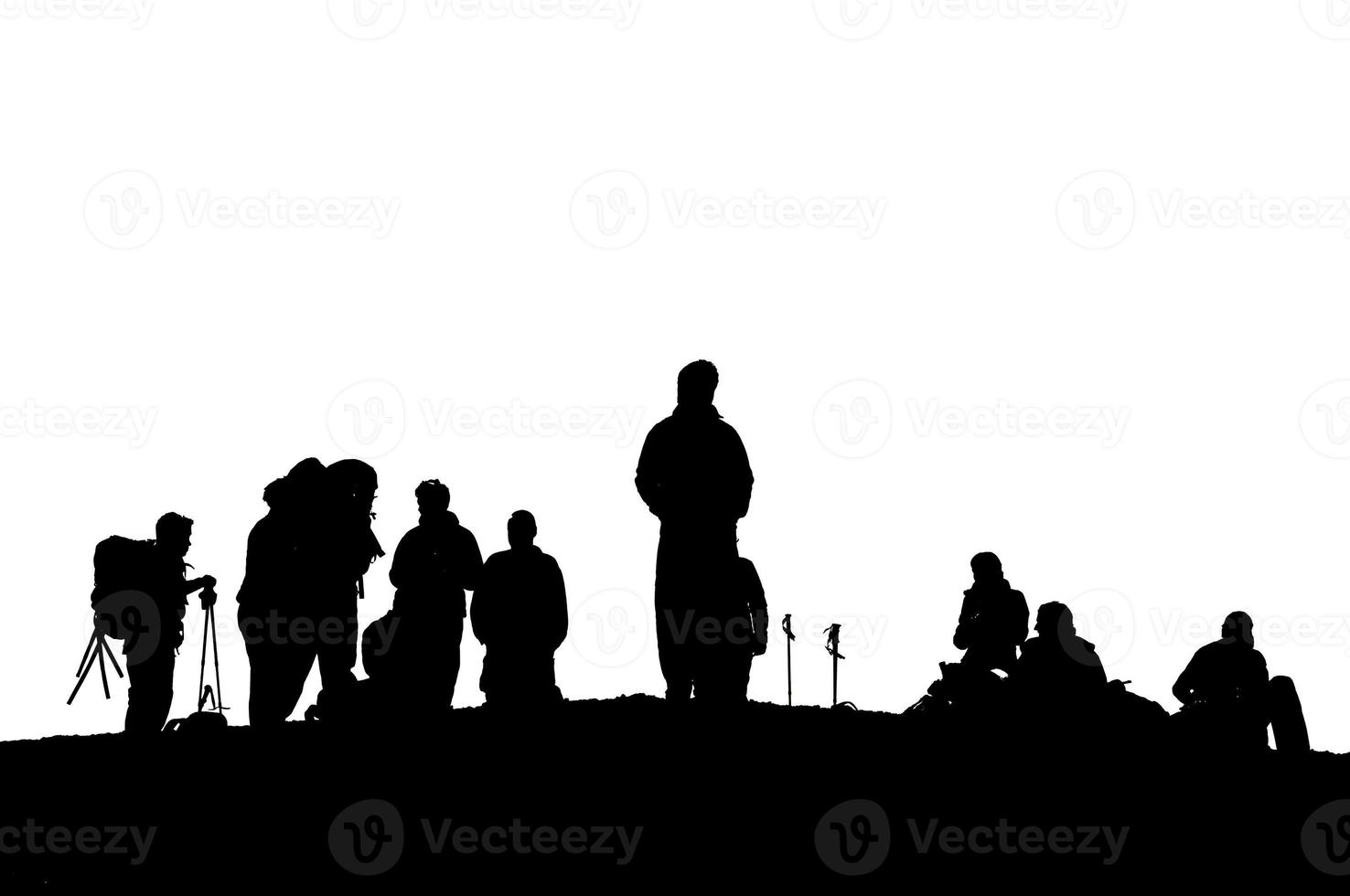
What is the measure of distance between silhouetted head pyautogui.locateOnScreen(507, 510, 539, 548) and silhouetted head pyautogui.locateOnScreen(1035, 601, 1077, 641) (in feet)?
12.2

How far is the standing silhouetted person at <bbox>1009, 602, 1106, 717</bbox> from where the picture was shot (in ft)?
48.3

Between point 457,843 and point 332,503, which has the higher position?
point 332,503

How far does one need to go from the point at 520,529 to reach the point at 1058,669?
400 cm

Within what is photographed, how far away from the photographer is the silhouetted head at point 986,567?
55.2 ft

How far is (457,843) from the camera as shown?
472 inches

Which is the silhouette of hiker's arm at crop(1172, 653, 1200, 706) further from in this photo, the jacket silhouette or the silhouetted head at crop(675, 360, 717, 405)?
the silhouetted head at crop(675, 360, 717, 405)

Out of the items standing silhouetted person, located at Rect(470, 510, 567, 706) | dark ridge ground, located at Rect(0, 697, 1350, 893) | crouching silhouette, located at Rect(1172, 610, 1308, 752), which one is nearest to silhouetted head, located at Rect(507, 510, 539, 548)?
standing silhouetted person, located at Rect(470, 510, 567, 706)

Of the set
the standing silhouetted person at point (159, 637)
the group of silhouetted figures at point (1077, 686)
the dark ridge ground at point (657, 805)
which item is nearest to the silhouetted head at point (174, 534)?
the standing silhouetted person at point (159, 637)

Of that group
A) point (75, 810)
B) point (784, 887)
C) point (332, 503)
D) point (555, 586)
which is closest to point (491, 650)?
point (555, 586)

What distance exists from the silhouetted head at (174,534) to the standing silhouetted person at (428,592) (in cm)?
167

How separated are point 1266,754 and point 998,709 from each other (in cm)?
212

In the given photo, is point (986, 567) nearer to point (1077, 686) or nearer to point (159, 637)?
point (1077, 686)

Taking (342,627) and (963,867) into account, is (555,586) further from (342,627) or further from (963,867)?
(963,867)

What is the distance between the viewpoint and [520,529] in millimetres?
15523
